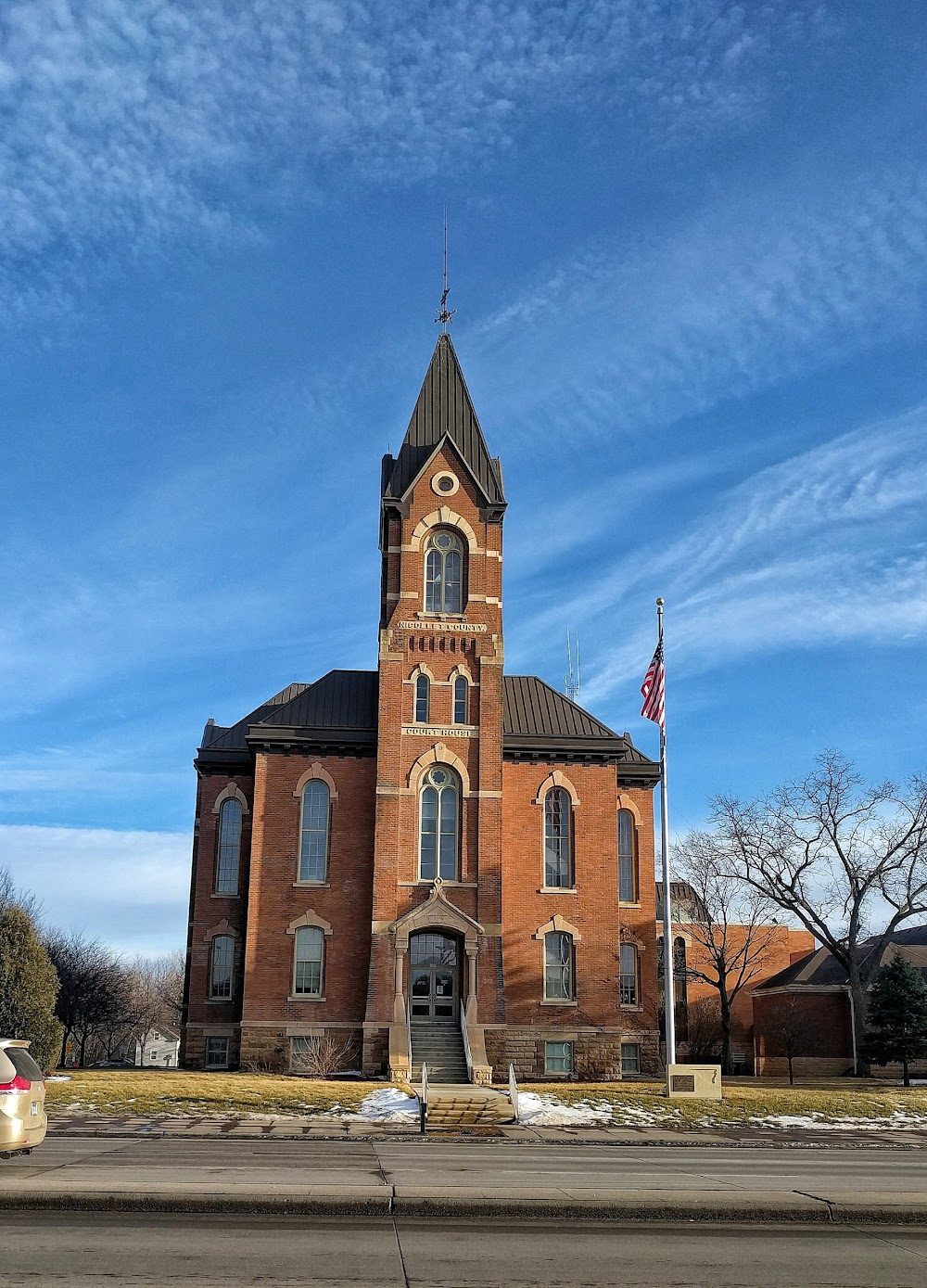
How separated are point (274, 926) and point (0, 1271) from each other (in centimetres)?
3018

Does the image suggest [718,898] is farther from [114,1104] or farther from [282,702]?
[114,1104]

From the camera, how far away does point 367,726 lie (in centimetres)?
4047

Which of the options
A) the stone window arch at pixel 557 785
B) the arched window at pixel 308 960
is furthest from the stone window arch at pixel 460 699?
the arched window at pixel 308 960

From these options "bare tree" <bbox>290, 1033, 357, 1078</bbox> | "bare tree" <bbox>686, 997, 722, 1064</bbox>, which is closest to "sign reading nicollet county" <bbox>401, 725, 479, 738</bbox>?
"bare tree" <bbox>290, 1033, 357, 1078</bbox>

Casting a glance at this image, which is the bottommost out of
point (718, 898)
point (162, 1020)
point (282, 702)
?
point (162, 1020)

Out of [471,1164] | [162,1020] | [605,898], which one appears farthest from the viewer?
[162,1020]

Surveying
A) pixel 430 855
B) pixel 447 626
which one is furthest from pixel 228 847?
pixel 447 626

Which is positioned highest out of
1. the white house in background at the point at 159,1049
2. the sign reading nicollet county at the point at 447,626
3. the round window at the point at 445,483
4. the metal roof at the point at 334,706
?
the round window at the point at 445,483

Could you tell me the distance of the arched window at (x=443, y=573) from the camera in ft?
135

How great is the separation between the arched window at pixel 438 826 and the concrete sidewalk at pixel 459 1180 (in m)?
16.5

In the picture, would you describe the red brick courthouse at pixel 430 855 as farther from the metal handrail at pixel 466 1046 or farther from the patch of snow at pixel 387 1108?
the patch of snow at pixel 387 1108

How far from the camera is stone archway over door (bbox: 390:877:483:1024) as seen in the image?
37344mm

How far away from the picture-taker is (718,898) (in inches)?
2056

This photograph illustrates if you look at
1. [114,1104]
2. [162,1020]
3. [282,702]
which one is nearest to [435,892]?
[282,702]
